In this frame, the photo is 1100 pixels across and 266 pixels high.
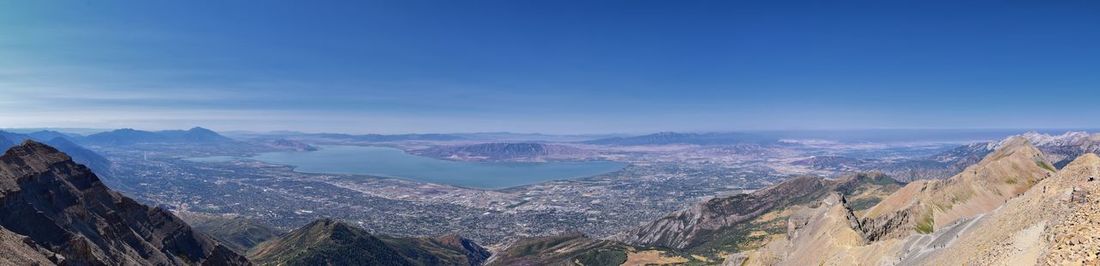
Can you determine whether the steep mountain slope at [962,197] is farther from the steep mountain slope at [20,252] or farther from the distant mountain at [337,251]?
the distant mountain at [337,251]

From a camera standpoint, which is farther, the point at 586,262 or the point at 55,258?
the point at 586,262

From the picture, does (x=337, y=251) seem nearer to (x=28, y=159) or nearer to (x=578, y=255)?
(x=578, y=255)

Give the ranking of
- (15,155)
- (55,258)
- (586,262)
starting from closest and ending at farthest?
1. (55,258)
2. (15,155)
3. (586,262)

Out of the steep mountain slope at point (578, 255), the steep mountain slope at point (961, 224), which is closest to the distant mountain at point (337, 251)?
the steep mountain slope at point (578, 255)

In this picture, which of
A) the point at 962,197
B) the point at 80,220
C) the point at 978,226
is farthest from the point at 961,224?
the point at 80,220

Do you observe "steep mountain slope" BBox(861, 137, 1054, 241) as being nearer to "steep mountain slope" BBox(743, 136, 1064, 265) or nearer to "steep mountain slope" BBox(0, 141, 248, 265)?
"steep mountain slope" BBox(743, 136, 1064, 265)

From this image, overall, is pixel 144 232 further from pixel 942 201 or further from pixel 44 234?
pixel 942 201

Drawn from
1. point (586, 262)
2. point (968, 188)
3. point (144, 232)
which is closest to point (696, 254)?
point (586, 262)
